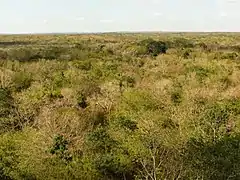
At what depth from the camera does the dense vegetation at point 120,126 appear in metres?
31.4

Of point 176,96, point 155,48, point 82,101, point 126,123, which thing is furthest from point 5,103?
point 155,48

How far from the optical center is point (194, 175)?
29625mm

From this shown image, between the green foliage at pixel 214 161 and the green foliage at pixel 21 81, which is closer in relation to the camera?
the green foliage at pixel 214 161

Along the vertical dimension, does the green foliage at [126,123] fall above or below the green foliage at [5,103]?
above

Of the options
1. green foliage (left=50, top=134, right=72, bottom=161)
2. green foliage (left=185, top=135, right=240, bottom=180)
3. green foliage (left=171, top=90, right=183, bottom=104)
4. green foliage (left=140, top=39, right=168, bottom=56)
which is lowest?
green foliage (left=140, top=39, right=168, bottom=56)

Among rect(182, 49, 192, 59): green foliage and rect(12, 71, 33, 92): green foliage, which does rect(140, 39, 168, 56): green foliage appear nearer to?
rect(182, 49, 192, 59): green foliage

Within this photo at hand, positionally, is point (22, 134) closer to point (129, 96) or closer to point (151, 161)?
point (151, 161)

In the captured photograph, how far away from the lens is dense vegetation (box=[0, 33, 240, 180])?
31.4 m

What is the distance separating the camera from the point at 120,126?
40.9m

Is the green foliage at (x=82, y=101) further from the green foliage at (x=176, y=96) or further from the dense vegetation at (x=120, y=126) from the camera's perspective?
the green foliage at (x=176, y=96)

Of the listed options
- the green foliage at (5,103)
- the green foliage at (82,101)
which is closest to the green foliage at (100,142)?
the green foliage at (5,103)

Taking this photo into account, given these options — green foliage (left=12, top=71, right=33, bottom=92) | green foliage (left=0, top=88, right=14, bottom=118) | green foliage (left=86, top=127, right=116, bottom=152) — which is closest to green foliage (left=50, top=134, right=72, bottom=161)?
green foliage (left=86, top=127, right=116, bottom=152)

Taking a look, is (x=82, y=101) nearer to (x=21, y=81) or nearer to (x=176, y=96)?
(x=176, y=96)

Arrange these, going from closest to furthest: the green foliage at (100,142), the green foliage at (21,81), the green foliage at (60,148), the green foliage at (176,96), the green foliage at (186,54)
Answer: the green foliage at (60,148), the green foliage at (100,142), the green foliage at (176,96), the green foliage at (21,81), the green foliage at (186,54)
